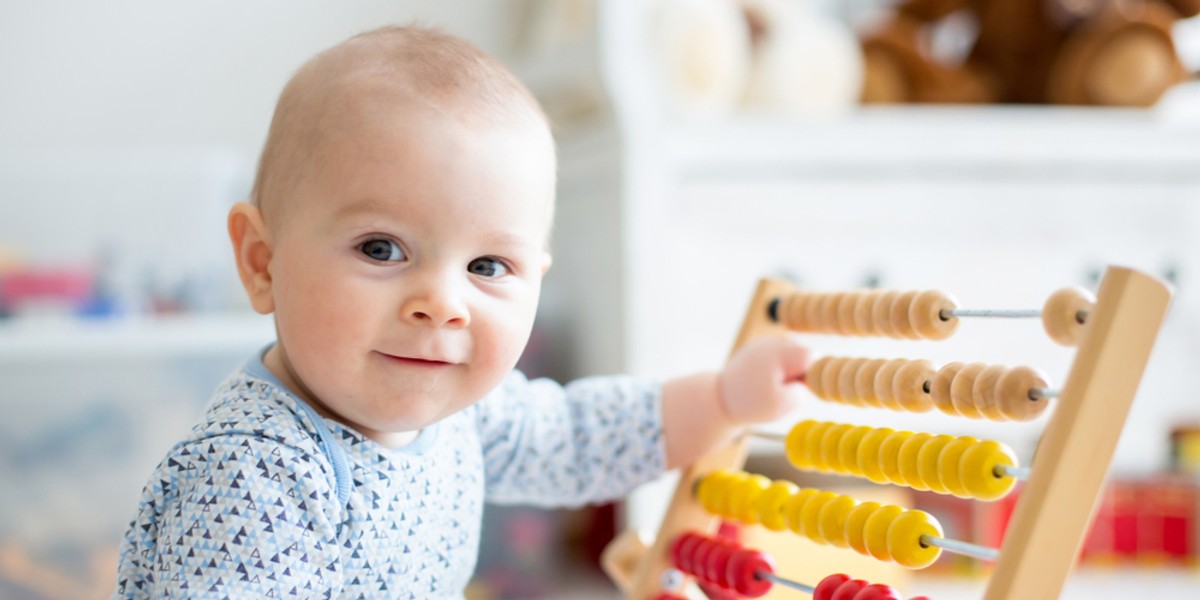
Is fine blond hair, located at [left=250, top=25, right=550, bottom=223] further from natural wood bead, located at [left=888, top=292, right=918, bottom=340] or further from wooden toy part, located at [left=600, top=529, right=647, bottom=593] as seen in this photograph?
wooden toy part, located at [left=600, top=529, right=647, bottom=593]

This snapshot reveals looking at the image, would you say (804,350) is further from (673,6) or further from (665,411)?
(673,6)

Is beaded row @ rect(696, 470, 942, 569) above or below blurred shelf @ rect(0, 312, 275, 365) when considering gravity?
above

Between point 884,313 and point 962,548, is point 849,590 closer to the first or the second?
point 962,548

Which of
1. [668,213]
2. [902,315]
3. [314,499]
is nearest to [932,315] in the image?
[902,315]

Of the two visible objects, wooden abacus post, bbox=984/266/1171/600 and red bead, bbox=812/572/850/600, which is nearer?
wooden abacus post, bbox=984/266/1171/600

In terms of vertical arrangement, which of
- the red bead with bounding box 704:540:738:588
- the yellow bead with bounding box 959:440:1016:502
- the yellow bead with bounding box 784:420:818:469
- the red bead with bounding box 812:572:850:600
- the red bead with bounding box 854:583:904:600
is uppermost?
the yellow bead with bounding box 959:440:1016:502

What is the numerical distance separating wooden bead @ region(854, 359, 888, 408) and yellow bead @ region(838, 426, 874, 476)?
2 centimetres

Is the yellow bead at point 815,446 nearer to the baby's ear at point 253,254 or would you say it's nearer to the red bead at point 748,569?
the red bead at point 748,569

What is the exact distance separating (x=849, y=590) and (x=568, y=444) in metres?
0.23

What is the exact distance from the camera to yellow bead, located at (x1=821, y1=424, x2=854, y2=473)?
0.77 m

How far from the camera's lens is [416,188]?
61 cm

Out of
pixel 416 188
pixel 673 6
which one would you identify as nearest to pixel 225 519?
pixel 416 188

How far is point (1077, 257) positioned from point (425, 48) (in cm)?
137

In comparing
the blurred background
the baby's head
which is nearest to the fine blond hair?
the baby's head
